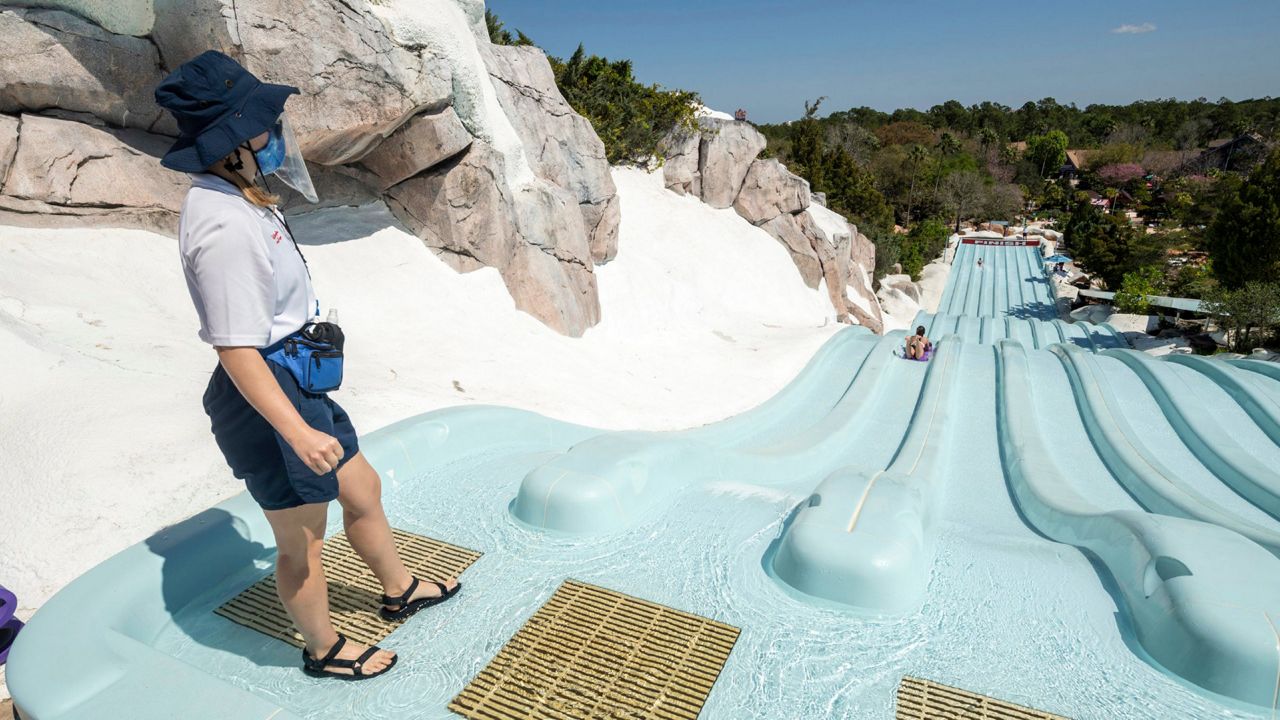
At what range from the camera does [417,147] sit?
770cm

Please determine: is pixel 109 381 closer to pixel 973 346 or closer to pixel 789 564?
pixel 789 564

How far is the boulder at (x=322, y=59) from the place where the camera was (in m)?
5.82

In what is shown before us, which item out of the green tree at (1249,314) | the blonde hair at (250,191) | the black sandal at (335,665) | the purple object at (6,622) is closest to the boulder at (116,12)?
the purple object at (6,622)

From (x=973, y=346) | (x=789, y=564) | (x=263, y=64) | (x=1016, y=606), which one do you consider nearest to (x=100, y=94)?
(x=263, y=64)

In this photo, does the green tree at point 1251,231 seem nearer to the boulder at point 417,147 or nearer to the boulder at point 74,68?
the boulder at point 417,147

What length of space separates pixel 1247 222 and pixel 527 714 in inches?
721

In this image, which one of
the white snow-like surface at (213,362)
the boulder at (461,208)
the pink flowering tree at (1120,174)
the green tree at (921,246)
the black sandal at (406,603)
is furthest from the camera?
the pink flowering tree at (1120,174)

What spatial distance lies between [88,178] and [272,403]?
5.78 metres

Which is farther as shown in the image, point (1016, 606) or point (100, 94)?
point (100, 94)

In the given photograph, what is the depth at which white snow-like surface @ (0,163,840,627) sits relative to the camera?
331 centimetres

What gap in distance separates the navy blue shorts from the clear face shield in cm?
56

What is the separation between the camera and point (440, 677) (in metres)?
2.33

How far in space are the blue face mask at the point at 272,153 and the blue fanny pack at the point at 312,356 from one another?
0.45 metres

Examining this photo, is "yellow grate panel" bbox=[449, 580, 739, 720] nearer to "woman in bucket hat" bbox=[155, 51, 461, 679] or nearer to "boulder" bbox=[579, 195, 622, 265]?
"woman in bucket hat" bbox=[155, 51, 461, 679]
